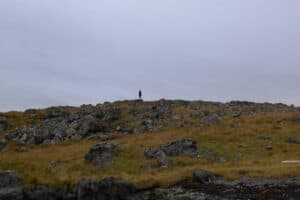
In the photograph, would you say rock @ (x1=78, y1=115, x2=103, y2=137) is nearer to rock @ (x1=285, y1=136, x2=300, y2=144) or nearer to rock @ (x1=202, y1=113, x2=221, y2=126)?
rock @ (x1=202, y1=113, x2=221, y2=126)

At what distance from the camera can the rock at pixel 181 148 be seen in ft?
201

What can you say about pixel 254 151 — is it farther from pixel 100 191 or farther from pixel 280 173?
pixel 100 191

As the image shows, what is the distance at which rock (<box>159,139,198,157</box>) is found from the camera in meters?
61.4

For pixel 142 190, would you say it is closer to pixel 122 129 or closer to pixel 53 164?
pixel 53 164

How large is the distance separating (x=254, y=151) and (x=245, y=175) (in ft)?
48.7

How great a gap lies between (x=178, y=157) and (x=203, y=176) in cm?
1141

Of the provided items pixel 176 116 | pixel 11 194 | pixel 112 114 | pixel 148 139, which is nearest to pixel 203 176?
pixel 11 194

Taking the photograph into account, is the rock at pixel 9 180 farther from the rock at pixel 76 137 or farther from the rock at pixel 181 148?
the rock at pixel 76 137

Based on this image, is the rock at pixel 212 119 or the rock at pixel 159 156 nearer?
the rock at pixel 159 156

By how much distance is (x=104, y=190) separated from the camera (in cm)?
4538

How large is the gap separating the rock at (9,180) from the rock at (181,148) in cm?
1916

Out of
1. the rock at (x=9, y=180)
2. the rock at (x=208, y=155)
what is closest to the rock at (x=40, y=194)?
the rock at (x=9, y=180)

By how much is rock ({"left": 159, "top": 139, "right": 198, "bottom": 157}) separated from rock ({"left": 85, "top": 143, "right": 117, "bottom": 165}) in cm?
593

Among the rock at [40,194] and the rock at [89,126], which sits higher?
the rock at [89,126]
